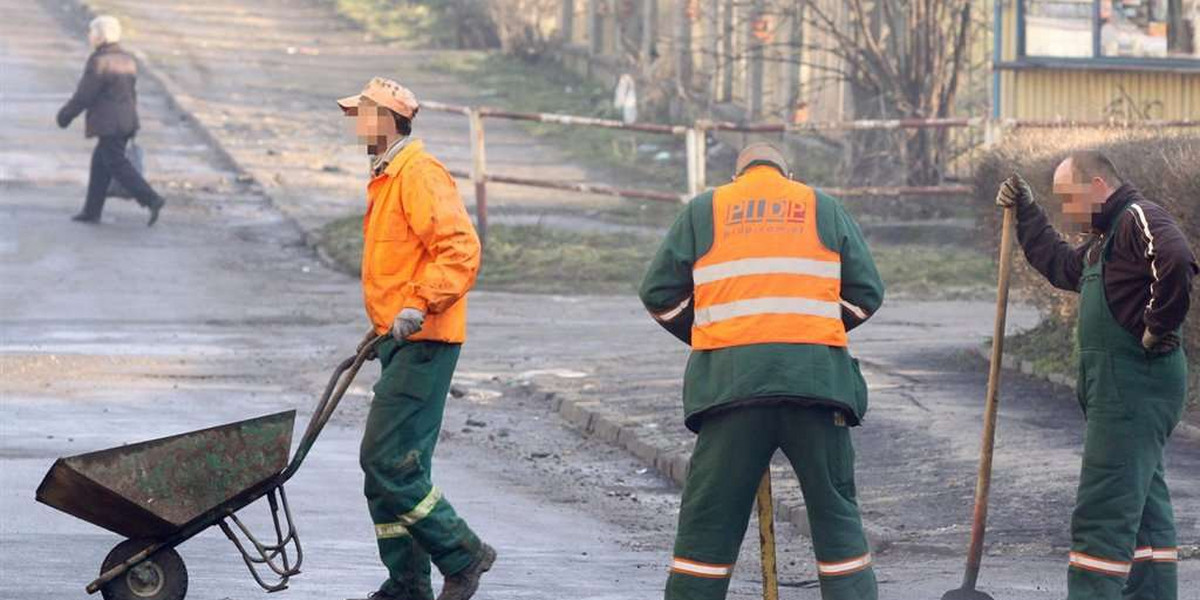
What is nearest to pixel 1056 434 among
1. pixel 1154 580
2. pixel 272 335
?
pixel 1154 580

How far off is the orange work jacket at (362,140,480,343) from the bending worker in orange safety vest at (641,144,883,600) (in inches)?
37.5

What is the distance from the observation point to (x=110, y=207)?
20.3 m

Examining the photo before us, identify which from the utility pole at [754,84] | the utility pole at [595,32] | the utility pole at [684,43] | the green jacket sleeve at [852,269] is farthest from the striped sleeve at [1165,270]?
the utility pole at [595,32]

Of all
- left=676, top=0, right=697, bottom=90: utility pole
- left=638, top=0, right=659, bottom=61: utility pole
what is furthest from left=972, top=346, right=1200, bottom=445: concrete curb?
left=638, top=0, right=659, bottom=61: utility pole

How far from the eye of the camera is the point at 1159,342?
634 centimetres

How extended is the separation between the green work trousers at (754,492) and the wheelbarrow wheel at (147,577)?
5.55 feet

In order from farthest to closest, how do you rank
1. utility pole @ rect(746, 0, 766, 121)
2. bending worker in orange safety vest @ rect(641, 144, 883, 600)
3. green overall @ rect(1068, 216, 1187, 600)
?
1. utility pole @ rect(746, 0, 766, 121)
2. green overall @ rect(1068, 216, 1187, 600)
3. bending worker in orange safety vest @ rect(641, 144, 883, 600)

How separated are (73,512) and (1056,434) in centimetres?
512

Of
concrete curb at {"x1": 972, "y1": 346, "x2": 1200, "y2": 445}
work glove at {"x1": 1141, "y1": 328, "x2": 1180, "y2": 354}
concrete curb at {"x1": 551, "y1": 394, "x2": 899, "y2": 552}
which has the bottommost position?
concrete curb at {"x1": 551, "y1": 394, "x2": 899, "y2": 552}

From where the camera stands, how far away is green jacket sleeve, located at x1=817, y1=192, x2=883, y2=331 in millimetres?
6121

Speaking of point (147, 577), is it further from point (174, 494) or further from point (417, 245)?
point (417, 245)

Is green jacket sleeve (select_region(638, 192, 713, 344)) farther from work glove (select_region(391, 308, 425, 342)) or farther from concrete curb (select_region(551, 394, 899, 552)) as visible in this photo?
concrete curb (select_region(551, 394, 899, 552))

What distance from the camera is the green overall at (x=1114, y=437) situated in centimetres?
643

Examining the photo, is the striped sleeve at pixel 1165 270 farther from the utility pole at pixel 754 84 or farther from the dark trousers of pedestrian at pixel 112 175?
the utility pole at pixel 754 84
